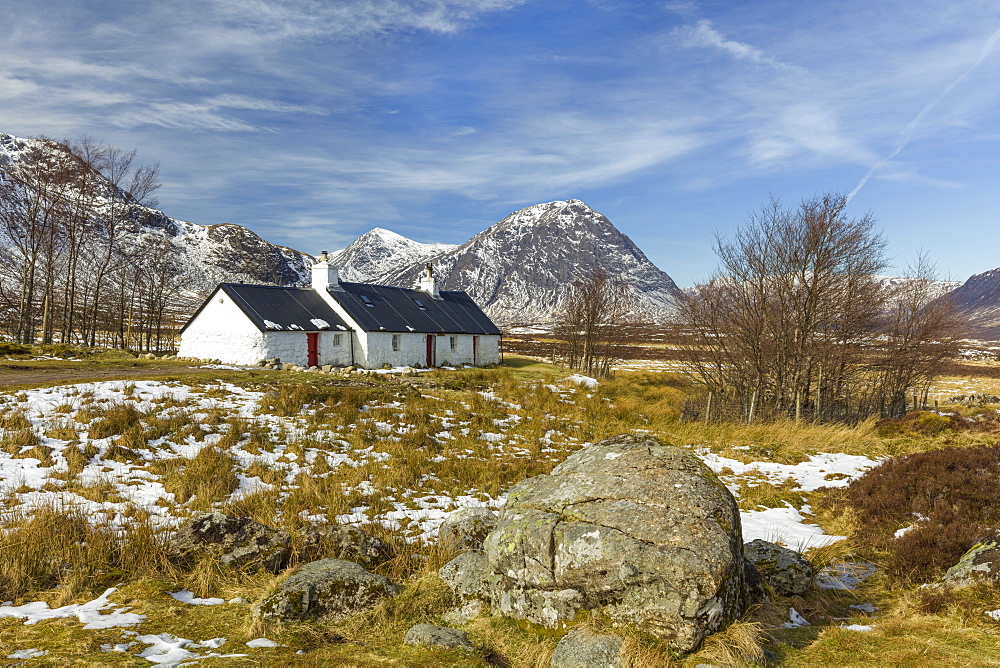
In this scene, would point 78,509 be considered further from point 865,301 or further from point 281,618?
point 865,301

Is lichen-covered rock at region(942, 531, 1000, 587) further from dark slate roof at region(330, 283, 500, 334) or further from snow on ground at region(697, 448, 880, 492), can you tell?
dark slate roof at region(330, 283, 500, 334)

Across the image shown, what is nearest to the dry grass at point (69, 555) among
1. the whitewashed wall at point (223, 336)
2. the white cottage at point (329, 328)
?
the whitewashed wall at point (223, 336)

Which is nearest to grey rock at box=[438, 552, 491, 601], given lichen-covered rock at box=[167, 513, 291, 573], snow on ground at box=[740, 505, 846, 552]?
lichen-covered rock at box=[167, 513, 291, 573]

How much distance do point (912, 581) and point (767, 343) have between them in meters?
15.8

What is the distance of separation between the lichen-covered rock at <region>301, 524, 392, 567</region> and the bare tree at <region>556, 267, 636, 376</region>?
34274 millimetres

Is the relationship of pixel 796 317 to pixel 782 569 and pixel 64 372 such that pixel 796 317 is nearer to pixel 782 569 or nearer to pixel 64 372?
pixel 782 569

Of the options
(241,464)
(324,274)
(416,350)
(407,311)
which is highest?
(324,274)

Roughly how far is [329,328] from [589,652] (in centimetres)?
3449

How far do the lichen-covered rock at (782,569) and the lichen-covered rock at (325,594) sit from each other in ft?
16.0

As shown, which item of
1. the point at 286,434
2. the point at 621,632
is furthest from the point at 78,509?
the point at 621,632

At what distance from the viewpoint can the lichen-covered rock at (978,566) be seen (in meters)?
6.13

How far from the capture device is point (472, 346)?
153 ft

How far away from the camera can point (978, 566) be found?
6.30m

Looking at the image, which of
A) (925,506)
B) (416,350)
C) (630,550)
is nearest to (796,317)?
(925,506)
